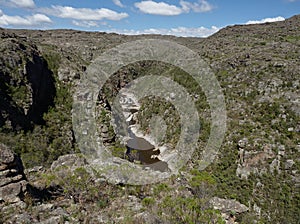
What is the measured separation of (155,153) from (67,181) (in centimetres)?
2617

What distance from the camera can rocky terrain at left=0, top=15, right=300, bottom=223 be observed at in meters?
8.55

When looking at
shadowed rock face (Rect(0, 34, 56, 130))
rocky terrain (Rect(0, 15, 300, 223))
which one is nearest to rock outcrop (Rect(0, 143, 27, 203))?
rocky terrain (Rect(0, 15, 300, 223))

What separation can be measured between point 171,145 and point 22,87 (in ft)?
A: 61.3

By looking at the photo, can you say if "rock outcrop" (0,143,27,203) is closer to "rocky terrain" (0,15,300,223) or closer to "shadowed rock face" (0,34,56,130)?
"rocky terrain" (0,15,300,223)

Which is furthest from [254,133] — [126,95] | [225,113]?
[126,95]

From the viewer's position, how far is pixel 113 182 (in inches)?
420

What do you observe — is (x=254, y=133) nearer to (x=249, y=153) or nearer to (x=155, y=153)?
(x=249, y=153)

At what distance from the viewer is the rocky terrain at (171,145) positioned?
28.0 feet

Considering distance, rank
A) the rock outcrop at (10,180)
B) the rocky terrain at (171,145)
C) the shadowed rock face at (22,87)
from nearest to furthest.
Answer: the rock outcrop at (10,180) < the rocky terrain at (171,145) < the shadowed rock face at (22,87)

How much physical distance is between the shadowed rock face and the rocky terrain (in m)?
0.09

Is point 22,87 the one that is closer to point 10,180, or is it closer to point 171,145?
point 10,180

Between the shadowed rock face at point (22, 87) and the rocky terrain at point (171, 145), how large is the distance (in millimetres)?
95

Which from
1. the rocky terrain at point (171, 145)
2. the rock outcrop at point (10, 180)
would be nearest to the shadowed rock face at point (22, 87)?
the rocky terrain at point (171, 145)

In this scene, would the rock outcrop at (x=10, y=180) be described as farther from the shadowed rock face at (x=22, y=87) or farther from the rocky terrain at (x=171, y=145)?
the shadowed rock face at (x=22, y=87)
